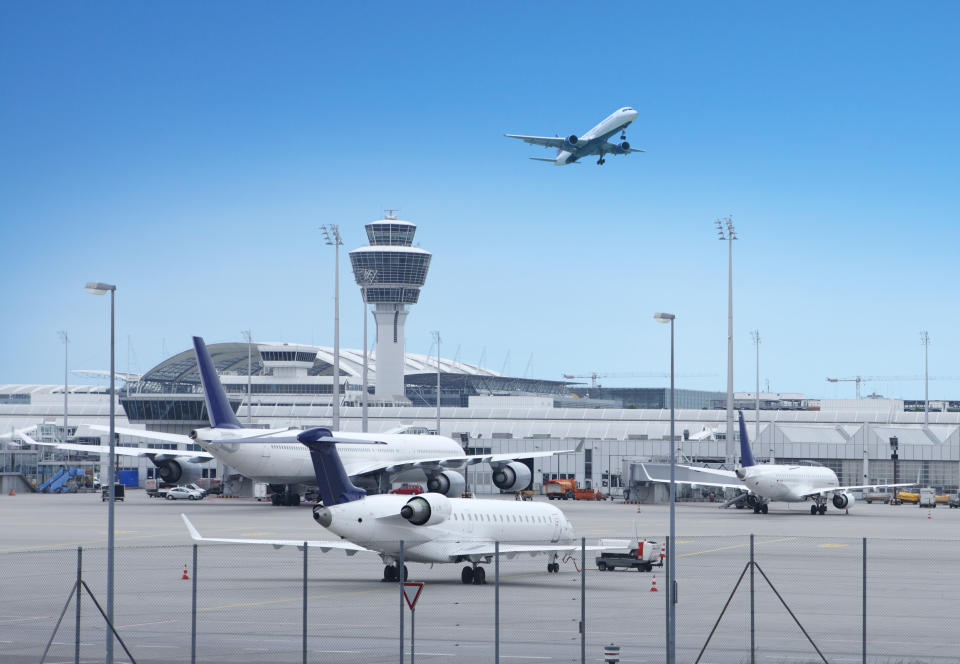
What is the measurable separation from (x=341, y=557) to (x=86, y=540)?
13915 mm

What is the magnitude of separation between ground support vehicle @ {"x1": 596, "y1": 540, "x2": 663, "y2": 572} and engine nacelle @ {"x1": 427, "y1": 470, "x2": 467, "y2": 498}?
34.2 metres

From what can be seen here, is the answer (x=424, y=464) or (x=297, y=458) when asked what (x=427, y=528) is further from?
(x=424, y=464)

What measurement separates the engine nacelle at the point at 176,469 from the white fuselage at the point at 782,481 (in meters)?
37.2

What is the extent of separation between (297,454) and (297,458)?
1.39 ft

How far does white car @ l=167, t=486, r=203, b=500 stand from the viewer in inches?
3846

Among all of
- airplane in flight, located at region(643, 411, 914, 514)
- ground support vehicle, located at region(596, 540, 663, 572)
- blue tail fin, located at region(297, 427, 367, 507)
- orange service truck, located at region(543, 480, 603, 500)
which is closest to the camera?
blue tail fin, located at region(297, 427, 367, 507)

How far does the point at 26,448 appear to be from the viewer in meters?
135

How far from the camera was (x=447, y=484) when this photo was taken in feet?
255

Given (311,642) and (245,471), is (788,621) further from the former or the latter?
(245,471)

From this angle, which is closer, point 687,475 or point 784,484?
point 784,484

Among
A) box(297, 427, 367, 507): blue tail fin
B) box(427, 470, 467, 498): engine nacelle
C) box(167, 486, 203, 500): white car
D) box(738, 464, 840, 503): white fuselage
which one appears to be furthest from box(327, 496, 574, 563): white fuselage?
box(167, 486, 203, 500): white car

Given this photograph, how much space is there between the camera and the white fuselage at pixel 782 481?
85.9 meters

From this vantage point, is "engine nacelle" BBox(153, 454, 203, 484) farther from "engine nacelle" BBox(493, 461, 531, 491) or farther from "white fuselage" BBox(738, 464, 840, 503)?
"white fuselage" BBox(738, 464, 840, 503)

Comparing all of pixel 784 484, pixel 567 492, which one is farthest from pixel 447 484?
pixel 567 492
